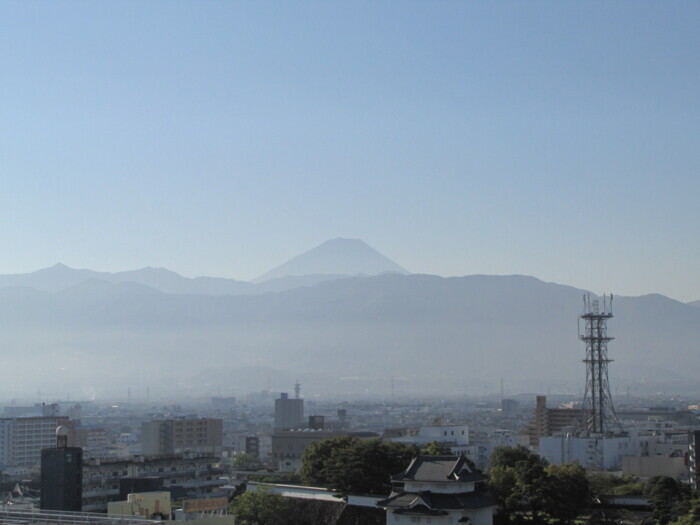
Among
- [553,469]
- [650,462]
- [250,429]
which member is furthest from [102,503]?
[250,429]

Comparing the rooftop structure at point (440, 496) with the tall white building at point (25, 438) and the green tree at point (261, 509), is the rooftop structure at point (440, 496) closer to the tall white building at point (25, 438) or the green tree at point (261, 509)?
the green tree at point (261, 509)

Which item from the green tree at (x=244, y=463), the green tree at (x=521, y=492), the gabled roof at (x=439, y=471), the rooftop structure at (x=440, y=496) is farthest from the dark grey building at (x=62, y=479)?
the green tree at (x=244, y=463)

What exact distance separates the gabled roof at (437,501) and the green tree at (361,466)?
4264mm

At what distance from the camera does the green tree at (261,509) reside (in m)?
29.0

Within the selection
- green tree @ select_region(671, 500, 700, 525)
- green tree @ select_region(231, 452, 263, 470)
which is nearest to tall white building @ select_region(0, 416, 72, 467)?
green tree @ select_region(231, 452, 263, 470)

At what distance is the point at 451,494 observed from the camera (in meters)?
27.5

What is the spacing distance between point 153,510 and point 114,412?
584 ft

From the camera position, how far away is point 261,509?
29.5 metres

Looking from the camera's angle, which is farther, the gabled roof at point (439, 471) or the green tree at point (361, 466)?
the green tree at point (361, 466)

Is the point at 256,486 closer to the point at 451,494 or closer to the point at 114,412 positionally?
the point at 451,494

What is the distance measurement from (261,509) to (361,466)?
4.01 m

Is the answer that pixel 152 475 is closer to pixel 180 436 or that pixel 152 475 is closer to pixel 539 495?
pixel 539 495

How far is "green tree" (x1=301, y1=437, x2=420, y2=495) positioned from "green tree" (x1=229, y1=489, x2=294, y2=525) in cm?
260

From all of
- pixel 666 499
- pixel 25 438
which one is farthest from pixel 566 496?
pixel 25 438
